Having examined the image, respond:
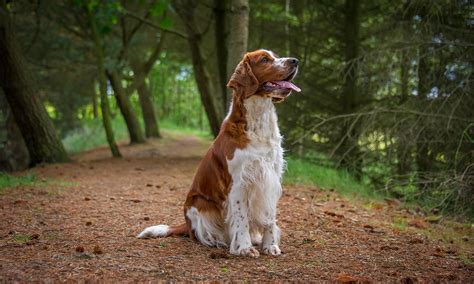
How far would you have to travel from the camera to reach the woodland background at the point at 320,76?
788cm

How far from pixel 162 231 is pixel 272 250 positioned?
1.10m

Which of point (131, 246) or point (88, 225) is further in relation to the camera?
point (88, 225)

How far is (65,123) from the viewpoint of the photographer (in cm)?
1838

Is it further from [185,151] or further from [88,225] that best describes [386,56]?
[185,151]

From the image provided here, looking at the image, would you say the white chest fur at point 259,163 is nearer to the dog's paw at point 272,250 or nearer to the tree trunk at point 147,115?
the dog's paw at point 272,250

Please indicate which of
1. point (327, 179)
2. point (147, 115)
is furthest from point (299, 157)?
point (147, 115)

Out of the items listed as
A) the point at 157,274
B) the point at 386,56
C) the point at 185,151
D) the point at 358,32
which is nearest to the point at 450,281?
the point at 157,274

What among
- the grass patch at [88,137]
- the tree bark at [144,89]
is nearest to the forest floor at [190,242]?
the tree bark at [144,89]

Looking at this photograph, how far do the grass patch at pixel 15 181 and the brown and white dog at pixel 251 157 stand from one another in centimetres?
415

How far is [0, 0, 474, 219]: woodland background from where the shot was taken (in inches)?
310

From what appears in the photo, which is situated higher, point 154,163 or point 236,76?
point 236,76

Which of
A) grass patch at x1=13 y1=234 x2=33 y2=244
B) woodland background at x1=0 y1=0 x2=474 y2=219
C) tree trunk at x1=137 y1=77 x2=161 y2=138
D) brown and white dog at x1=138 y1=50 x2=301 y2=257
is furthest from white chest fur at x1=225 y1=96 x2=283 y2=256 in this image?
tree trunk at x1=137 y1=77 x2=161 y2=138

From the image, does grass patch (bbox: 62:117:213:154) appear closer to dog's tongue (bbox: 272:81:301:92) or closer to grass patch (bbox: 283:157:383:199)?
grass patch (bbox: 283:157:383:199)

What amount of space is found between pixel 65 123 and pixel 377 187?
1204 centimetres
